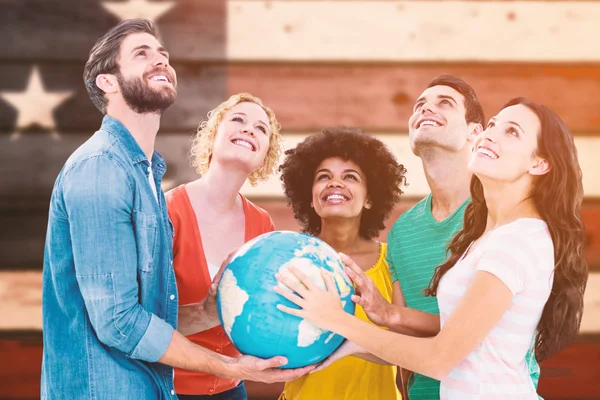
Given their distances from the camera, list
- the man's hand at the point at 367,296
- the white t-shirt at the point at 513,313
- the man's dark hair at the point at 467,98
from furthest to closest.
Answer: the man's dark hair at the point at 467,98 → the man's hand at the point at 367,296 → the white t-shirt at the point at 513,313

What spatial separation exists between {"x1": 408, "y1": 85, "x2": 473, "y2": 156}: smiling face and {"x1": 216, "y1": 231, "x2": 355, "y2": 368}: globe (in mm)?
843

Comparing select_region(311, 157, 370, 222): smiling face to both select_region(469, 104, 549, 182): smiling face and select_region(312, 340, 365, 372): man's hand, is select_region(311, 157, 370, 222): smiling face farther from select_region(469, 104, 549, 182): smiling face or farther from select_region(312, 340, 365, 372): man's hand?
select_region(469, 104, 549, 182): smiling face

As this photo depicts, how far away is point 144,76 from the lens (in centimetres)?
200

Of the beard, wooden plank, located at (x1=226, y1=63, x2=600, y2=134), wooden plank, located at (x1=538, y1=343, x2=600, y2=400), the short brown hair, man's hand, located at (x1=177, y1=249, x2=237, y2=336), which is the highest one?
wooden plank, located at (x1=226, y1=63, x2=600, y2=134)

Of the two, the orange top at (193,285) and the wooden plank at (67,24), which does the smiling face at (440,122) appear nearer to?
the orange top at (193,285)

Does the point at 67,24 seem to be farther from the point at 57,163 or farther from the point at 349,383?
the point at 349,383

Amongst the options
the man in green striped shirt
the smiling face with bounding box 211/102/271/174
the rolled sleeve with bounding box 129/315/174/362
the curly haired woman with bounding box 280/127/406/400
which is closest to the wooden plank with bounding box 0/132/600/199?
the curly haired woman with bounding box 280/127/406/400

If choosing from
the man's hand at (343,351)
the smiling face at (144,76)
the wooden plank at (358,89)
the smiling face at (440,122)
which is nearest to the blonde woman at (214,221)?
the man's hand at (343,351)

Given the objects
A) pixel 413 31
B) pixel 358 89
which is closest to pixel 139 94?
pixel 358 89

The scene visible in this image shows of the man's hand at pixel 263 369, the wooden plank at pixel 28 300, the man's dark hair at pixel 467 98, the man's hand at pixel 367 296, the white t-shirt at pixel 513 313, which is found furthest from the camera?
the wooden plank at pixel 28 300

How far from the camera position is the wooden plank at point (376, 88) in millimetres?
3645

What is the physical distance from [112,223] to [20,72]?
2.47 m

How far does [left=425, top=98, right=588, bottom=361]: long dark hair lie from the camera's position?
5.48ft

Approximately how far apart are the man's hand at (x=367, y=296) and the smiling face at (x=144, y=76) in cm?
82
